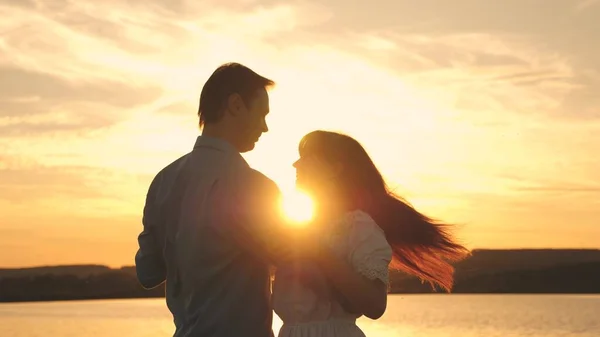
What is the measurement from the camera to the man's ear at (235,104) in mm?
6145

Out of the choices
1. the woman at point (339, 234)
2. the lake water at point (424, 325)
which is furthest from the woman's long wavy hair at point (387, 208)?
A: the lake water at point (424, 325)

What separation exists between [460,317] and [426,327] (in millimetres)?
13077

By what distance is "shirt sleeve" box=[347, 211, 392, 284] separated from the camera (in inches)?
234

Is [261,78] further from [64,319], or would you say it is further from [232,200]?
[64,319]

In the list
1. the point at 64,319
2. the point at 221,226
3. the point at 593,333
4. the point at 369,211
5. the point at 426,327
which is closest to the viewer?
the point at 221,226

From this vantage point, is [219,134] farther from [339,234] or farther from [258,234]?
[339,234]

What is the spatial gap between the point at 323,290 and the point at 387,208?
612 millimetres

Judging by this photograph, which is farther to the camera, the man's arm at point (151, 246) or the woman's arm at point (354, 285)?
the man's arm at point (151, 246)

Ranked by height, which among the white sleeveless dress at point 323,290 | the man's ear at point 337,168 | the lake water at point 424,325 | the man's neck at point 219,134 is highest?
the man's neck at point 219,134

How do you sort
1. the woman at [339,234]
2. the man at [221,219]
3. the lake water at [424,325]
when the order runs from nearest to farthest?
the man at [221,219], the woman at [339,234], the lake water at [424,325]

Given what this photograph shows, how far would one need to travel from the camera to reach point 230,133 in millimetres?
6141

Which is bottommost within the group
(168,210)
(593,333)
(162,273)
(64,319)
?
(64,319)

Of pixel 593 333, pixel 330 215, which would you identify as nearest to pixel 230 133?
pixel 330 215

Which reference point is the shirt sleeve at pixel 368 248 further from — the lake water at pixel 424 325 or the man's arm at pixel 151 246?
the lake water at pixel 424 325
